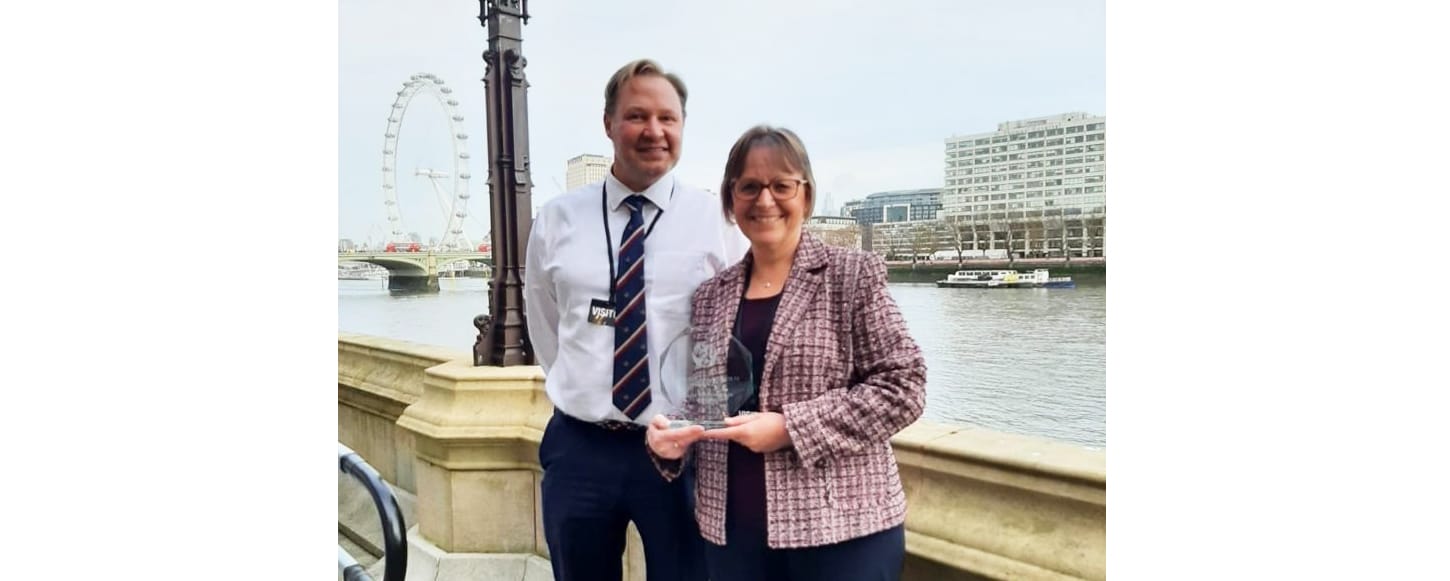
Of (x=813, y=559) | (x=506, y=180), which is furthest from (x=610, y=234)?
(x=506, y=180)

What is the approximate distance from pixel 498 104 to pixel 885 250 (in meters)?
1.54

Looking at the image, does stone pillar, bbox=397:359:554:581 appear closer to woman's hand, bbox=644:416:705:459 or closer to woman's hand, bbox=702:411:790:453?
woman's hand, bbox=644:416:705:459

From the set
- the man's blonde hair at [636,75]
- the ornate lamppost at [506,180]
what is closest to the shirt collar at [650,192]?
the man's blonde hair at [636,75]

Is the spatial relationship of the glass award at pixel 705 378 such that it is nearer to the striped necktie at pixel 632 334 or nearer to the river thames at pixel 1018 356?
the striped necktie at pixel 632 334

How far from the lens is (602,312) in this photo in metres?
1.25

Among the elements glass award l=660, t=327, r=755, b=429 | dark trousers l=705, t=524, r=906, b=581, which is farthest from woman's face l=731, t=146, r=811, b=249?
dark trousers l=705, t=524, r=906, b=581

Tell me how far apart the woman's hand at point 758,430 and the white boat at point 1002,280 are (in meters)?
0.51

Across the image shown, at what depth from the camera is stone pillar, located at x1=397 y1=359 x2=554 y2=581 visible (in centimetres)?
221

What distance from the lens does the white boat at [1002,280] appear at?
1.33m

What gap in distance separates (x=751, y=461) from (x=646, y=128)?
0.48 m

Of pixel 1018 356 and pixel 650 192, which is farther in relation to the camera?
pixel 1018 356

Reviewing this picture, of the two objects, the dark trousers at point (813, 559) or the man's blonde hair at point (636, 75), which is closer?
the dark trousers at point (813, 559)

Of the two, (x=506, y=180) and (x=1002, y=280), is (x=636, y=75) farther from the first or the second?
(x=506, y=180)
